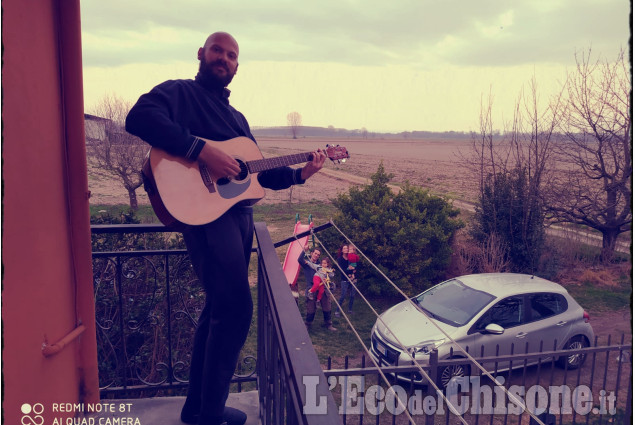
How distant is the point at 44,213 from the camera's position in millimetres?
1564

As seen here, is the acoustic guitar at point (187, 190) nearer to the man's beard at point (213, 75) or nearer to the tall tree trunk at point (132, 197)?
the man's beard at point (213, 75)

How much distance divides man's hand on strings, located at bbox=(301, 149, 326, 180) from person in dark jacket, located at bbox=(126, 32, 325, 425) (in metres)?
0.39

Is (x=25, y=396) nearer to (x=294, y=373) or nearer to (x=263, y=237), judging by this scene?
(x=294, y=373)

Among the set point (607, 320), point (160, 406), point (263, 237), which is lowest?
point (607, 320)

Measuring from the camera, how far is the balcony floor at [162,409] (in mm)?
2230

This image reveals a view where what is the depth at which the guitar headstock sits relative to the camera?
9.33 ft

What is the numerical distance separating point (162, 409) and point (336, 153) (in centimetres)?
169

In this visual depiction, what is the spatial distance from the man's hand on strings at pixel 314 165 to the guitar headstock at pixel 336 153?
0.36m

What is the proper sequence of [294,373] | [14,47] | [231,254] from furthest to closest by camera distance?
[231,254] < [14,47] < [294,373]

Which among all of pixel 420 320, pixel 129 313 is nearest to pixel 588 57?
pixel 420 320

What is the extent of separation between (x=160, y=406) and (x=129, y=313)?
8.23 ft

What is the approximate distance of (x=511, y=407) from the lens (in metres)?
6.29

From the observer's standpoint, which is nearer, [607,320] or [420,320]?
[420,320]

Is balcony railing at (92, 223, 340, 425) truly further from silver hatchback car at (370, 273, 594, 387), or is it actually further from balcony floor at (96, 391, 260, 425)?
silver hatchback car at (370, 273, 594, 387)
